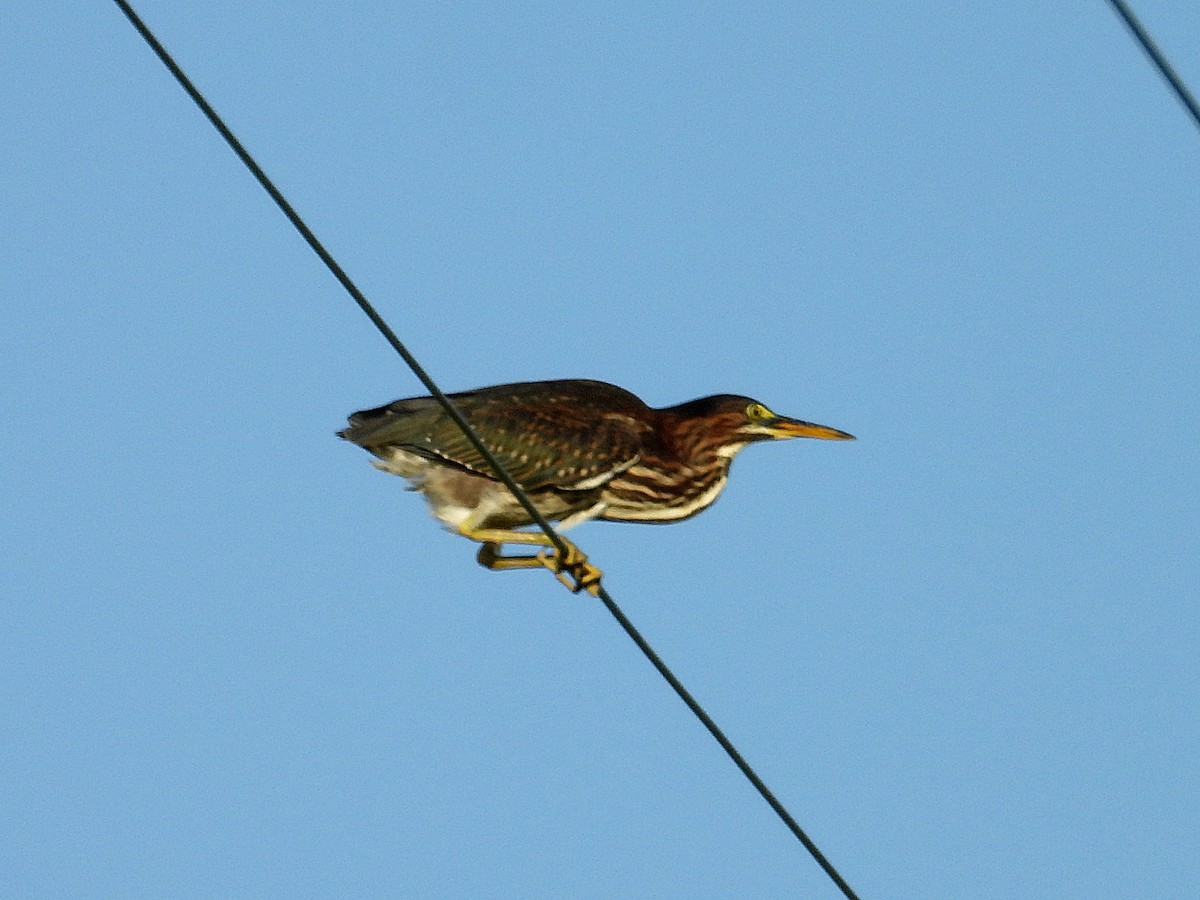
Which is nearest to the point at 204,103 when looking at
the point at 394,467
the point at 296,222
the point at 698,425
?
the point at 296,222

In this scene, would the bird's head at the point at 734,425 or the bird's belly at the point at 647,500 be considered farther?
the bird's head at the point at 734,425

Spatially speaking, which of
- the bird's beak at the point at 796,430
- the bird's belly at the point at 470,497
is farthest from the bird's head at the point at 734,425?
the bird's belly at the point at 470,497

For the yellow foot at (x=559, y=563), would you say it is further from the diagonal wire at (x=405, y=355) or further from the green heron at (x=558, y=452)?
the diagonal wire at (x=405, y=355)

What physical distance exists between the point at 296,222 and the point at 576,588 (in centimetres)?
373

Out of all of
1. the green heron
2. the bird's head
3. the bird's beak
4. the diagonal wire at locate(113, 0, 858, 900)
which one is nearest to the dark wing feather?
the green heron

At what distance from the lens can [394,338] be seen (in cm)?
545

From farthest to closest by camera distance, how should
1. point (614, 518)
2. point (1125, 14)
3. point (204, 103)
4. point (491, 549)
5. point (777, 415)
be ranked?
point (777, 415) → point (614, 518) → point (491, 549) → point (204, 103) → point (1125, 14)

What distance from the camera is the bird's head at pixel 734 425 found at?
10.1 meters

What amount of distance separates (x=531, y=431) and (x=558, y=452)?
0.89 feet

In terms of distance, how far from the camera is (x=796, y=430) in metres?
10.4

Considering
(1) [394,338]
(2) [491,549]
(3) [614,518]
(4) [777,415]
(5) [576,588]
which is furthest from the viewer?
(4) [777,415]

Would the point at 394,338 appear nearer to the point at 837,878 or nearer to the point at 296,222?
the point at 296,222

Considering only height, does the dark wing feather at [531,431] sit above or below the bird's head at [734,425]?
above

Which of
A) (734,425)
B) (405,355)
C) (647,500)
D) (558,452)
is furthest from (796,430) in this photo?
(405,355)
